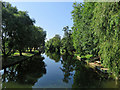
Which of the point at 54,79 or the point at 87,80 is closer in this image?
the point at 87,80

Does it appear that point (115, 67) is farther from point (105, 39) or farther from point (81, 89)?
point (81, 89)

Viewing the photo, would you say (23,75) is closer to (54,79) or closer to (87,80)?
(54,79)

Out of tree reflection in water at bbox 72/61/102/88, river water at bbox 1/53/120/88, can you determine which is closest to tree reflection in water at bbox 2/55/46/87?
river water at bbox 1/53/120/88

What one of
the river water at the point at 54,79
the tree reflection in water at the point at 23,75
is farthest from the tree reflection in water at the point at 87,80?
the tree reflection in water at the point at 23,75

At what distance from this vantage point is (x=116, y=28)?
534 cm

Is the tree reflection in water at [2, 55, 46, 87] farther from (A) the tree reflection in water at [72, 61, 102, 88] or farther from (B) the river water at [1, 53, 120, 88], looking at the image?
(A) the tree reflection in water at [72, 61, 102, 88]

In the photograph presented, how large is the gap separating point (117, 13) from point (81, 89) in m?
7.33

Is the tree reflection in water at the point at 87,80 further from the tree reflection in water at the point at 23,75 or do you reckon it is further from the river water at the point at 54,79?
the tree reflection in water at the point at 23,75

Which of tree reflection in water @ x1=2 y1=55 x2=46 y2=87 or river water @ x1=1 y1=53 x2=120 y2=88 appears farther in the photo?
tree reflection in water @ x1=2 y1=55 x2=46 y2=87

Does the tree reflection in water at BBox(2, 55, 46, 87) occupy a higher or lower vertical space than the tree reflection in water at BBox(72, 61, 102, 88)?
higher

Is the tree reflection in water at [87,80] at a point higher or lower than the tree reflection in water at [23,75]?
lower

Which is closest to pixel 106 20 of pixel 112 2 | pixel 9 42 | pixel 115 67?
pixel 112 2

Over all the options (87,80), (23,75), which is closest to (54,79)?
(87,80)

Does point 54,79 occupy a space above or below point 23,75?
below
